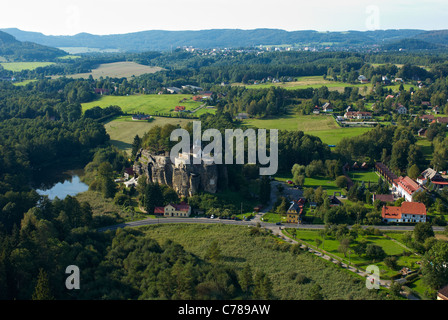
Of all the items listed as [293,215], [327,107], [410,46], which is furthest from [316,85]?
[410,46]

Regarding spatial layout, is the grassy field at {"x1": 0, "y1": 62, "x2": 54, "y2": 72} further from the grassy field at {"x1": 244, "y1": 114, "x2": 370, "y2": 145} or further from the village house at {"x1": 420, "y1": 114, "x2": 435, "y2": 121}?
the village house at {"x1": 420, "y1": 114, "x2": 435, "y2": 121}

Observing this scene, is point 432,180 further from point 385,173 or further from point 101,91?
point 101,91

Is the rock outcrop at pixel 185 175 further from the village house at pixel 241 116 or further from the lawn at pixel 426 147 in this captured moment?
the village house at pixel 241 116

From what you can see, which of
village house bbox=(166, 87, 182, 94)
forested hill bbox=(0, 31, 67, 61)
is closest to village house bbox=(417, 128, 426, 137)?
village house bbox=(166, 87, 182, 94)

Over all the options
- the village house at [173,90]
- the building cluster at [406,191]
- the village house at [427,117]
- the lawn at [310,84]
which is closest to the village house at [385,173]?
the building cluster at [406,191]

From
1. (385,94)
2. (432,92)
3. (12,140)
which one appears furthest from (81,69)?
(432,92)

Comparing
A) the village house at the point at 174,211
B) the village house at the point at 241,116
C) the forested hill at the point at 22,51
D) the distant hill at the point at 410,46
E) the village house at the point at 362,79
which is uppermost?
the distant hill at the point at 410,46
